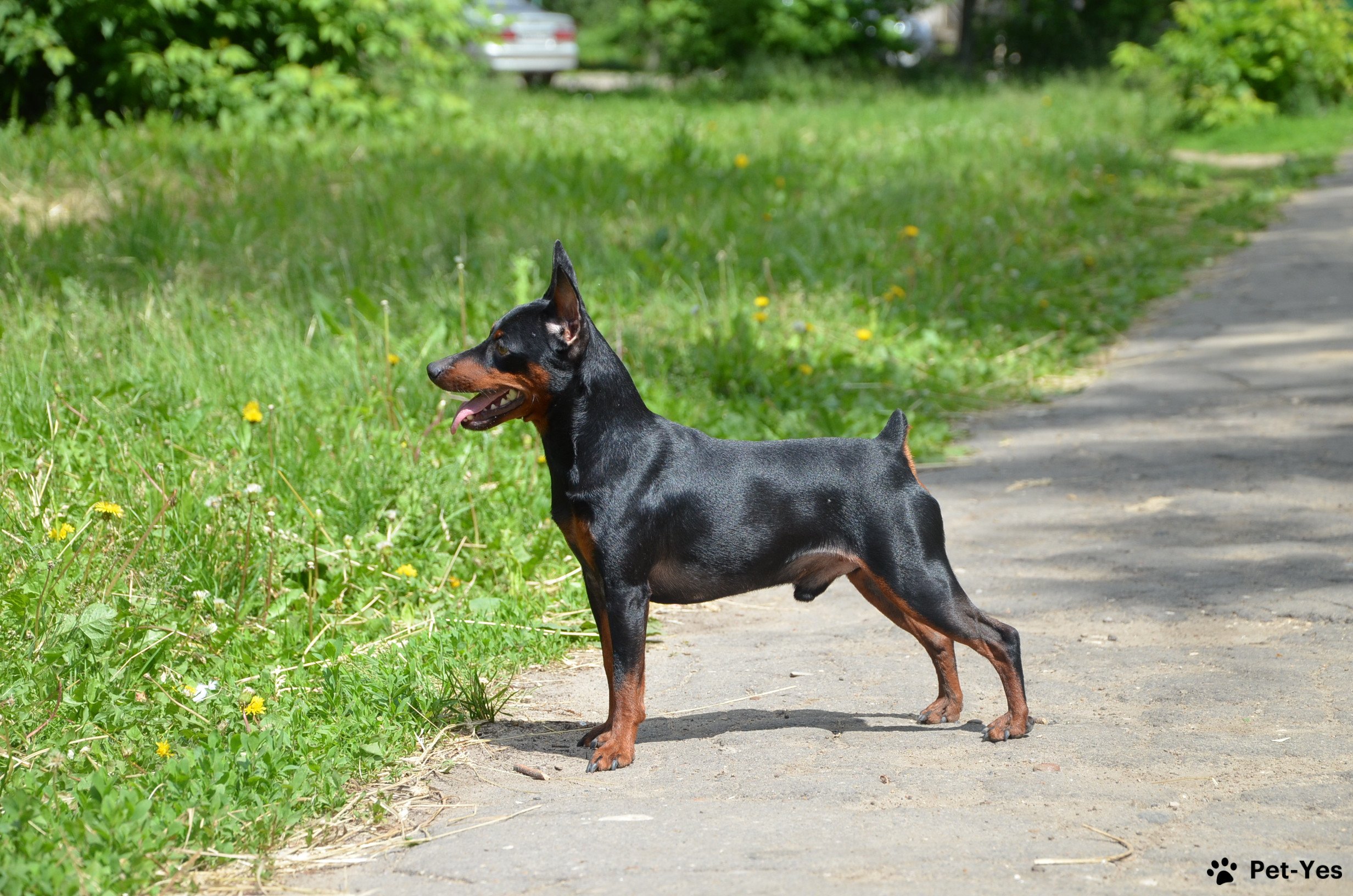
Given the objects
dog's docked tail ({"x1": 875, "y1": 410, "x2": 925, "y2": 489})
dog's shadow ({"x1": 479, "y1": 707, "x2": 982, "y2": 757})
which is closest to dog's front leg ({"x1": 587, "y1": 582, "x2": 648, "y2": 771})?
dog's shadow ({"x1": 479, "y1": 707, "x2": 982, "y2": 757})

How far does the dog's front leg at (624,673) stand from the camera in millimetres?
3471

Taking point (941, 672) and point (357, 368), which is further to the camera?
point (357, 368)

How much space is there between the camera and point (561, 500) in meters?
3.57

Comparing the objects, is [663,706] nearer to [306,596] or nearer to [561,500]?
[561,500]

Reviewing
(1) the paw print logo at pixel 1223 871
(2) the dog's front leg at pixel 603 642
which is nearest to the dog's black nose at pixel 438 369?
(2) the dog's front leg at pixel 603 642

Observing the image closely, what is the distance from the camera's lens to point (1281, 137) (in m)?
17.9

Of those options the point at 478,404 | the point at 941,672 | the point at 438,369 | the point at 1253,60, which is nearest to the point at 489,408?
the point at 478,404

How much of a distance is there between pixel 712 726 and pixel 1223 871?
1527 mm

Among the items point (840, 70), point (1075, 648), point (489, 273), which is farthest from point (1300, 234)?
point (840, 70)

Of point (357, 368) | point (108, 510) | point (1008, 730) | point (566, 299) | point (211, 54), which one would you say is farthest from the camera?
point (211, 54)

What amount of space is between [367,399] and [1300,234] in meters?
9.52

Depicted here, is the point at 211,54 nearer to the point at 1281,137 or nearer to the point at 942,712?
the point at 942,712

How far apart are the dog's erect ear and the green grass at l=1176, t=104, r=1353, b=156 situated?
15.8m

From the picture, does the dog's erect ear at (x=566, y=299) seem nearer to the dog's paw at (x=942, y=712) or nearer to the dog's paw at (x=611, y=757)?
the dog's paw at (x=611, y=757)
